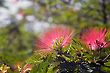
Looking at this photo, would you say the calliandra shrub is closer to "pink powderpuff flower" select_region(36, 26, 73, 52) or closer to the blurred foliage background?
"pink powderpuff flower" select_region(36, 26, 73, 52)

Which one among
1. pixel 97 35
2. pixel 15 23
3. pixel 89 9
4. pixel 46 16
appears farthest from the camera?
pixel 15 23

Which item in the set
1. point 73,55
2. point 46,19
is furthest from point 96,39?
point 46,19

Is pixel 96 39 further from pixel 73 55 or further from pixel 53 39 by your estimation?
pixel 53 39

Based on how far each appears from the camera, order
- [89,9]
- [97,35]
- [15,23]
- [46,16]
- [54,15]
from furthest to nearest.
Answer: [15,23] → [46,16] → [54,15] → [89,9] → [97,35]

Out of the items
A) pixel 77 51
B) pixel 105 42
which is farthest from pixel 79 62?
pixel 105 42

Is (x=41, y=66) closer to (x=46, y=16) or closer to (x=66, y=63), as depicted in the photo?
(x=66, y=63)

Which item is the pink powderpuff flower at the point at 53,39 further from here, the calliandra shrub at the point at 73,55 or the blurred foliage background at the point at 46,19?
the blurred foliage background at the point at 46,19

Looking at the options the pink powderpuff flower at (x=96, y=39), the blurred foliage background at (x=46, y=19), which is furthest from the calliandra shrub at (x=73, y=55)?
the blurred foliage background at (x=46, y=19)
